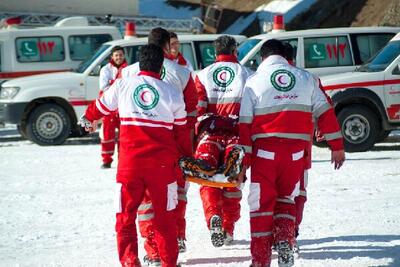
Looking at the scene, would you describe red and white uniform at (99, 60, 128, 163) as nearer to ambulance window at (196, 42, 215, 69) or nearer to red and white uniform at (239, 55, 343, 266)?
ambulance window at (196, 42, 215, 69)

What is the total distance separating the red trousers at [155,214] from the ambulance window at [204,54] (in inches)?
405

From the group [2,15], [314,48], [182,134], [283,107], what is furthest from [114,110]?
[2,15]

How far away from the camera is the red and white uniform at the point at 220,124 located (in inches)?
275

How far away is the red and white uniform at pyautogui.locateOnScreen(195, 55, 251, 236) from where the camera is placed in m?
6.97

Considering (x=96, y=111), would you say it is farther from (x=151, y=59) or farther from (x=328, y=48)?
(x=328, y=48)

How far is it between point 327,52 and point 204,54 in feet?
8.00

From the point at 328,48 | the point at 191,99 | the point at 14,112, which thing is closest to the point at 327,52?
the point at 328,48

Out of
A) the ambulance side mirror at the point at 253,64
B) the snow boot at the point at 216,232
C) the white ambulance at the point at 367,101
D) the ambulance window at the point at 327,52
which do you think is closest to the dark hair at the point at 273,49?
the snow boot at the point at 216,232

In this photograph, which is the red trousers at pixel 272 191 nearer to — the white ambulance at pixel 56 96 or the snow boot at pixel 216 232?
the snow boot at pixel 216 232

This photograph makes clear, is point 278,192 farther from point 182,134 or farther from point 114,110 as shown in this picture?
point 114,110

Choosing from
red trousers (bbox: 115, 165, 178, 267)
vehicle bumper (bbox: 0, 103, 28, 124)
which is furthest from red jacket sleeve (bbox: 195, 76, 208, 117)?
vehicle bumper (bbox: 0, 103, 28, 124)

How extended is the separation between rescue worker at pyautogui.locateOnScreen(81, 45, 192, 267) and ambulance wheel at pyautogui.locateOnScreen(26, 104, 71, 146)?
10.0 m

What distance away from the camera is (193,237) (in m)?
7.59

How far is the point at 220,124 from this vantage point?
7.02 m
